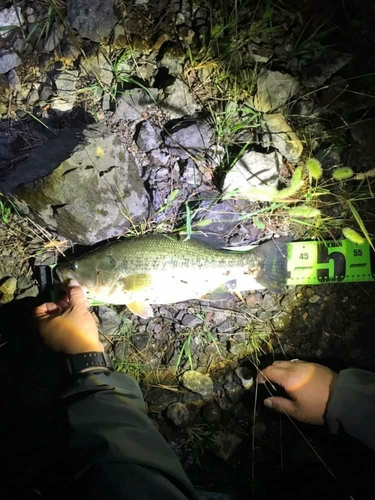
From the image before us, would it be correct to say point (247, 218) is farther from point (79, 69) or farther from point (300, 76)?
point (79, 69)

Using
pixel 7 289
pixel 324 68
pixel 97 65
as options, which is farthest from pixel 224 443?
pixel 97 65

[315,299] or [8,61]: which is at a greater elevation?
[8,61]

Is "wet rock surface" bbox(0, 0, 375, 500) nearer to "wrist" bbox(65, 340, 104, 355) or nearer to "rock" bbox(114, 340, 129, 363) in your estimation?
"rock" bbox(114, 340, 129, 363)

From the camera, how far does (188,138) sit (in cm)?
371

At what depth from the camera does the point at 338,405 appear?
334 centimetres

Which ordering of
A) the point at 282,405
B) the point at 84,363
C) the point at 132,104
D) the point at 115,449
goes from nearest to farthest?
1. the point at 115,449
2. the point at 84,363
3. the point at 282,405
4. the point at 132,104

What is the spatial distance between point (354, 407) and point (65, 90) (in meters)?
3.96

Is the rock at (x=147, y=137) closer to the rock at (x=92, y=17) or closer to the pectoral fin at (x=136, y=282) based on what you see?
the rock at (x=92, y=17)

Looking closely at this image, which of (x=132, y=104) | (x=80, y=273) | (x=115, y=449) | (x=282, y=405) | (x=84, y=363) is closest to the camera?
(x=115, y=449)

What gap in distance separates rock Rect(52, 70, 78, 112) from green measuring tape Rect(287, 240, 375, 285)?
103 inches

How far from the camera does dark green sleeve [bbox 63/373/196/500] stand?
7.70ft

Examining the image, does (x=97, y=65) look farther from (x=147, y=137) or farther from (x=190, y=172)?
(x=190, y=172)

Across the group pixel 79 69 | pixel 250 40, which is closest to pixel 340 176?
pixel 250 40

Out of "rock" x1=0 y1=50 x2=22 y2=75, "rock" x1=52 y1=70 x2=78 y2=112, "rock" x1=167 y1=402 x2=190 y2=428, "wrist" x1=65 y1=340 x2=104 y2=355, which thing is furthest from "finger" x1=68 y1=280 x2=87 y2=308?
"rock" x1=0 y1=50 x2=22 y2=75
